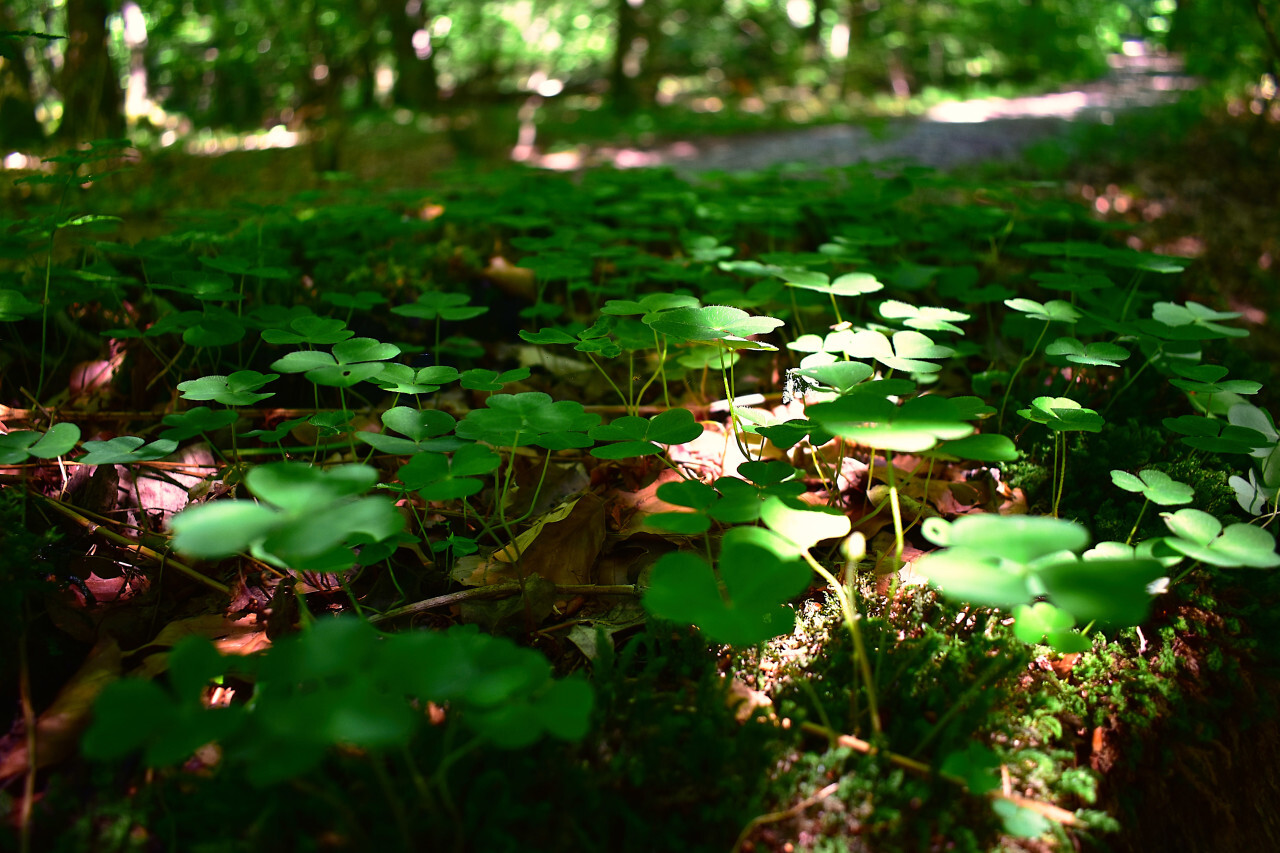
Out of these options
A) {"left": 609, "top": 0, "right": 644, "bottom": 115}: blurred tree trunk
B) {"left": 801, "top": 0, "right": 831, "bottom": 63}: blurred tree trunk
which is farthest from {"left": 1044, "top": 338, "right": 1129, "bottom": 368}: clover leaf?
{"left": 801, "top": 0, "right": 831, "bottom": 63}: blurred tree trunk

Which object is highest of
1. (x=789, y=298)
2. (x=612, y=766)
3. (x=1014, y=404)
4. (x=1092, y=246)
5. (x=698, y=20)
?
(x=698, y=20)

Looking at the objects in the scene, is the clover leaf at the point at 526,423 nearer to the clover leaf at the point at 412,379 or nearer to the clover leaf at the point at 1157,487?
the clover leaf at the point at 412,379

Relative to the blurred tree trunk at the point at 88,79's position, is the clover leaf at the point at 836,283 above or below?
below

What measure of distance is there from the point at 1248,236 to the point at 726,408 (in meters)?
5.45

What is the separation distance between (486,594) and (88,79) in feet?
22.6

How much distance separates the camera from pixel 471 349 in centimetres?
197

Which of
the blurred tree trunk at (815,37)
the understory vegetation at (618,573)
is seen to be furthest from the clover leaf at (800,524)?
the blurred tree trunk at (815,37)

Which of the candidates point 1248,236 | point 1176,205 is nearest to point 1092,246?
point 1248,236

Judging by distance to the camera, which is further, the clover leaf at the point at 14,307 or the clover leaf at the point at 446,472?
the clover leaf at the point at 14,307

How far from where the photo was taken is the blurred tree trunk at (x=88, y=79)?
5.73m

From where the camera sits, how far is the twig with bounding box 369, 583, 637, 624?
1.26 metres

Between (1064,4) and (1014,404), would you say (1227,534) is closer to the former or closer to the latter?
(1014,404)

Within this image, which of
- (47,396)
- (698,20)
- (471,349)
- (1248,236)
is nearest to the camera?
(47,396)

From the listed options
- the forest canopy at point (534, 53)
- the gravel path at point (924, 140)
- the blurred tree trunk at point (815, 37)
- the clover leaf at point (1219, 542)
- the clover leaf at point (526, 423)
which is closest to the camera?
the clover leaf at point (1219, 542)
